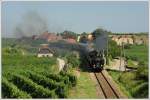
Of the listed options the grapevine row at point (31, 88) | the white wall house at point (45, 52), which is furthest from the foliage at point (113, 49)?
the grapevine row at point (31, 88)

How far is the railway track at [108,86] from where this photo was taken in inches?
410

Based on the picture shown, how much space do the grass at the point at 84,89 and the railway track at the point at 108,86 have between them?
0.30 m

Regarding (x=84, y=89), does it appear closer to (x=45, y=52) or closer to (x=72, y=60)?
(x=72, y=60)

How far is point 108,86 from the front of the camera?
1201 cm

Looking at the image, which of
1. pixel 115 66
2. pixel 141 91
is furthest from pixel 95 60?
pixel 141 91

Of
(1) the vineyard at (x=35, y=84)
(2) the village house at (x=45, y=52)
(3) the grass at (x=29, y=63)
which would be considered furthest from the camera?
(2) the village house at (x=45, y=52)

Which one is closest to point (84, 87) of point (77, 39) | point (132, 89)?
point (132, 89)

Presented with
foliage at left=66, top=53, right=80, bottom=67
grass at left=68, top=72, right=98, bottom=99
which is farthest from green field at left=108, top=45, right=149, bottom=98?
foliage at left=66, top=53, right=80, bottom=67

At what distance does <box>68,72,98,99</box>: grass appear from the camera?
10609mm

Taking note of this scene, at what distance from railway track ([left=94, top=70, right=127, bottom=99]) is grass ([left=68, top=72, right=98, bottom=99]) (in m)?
0.30

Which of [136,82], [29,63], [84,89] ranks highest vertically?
[29,63]

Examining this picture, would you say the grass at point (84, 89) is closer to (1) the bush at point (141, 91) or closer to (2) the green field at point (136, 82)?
(2) the green field at point (136, 82)

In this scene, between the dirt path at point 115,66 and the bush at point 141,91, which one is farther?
the dirt path at point 115,66

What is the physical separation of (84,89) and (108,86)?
36.1 inches
